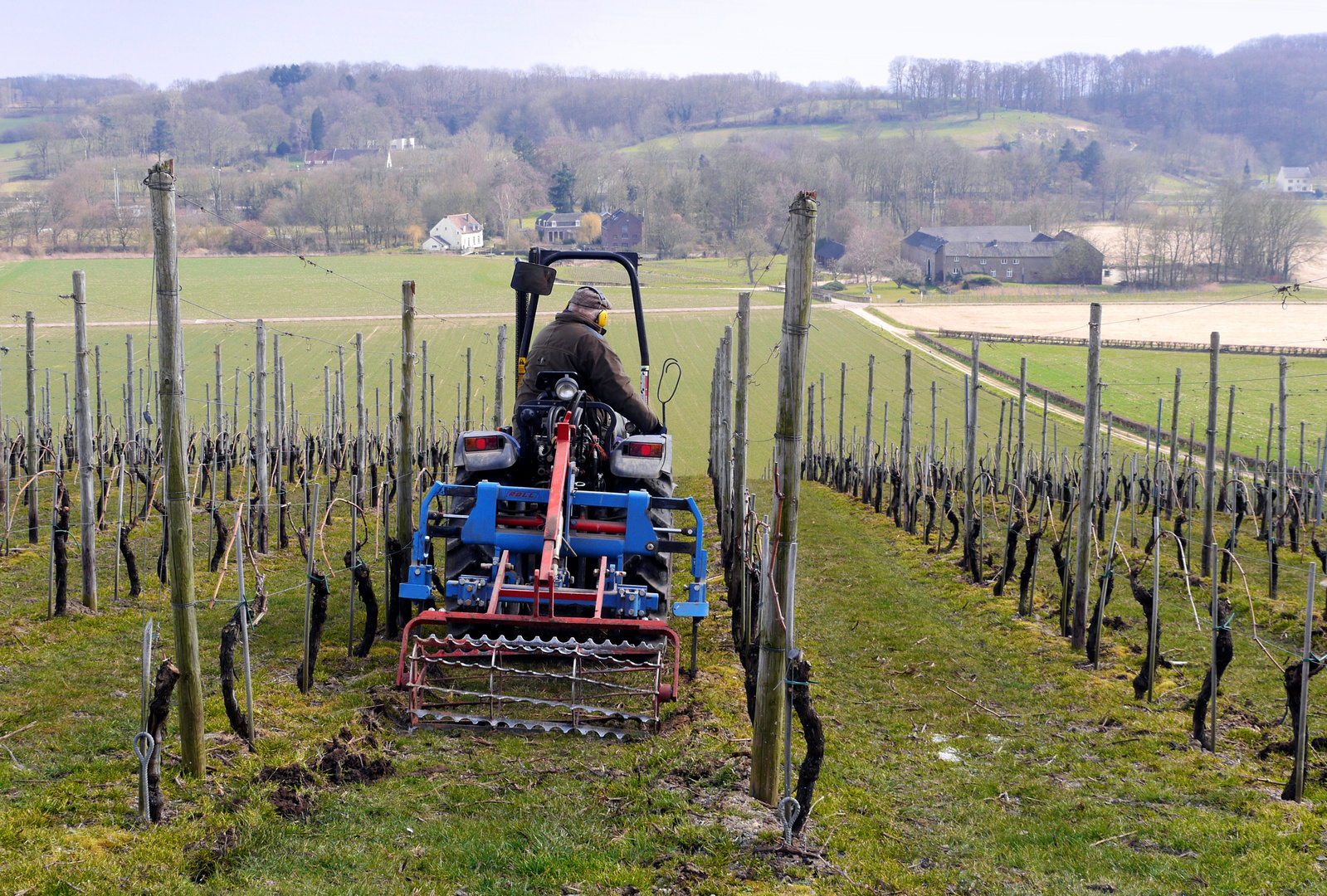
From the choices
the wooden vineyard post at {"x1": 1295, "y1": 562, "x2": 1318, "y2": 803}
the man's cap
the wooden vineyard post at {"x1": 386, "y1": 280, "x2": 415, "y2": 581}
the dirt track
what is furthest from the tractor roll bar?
the dirt track

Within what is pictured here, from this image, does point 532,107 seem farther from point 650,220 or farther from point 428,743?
point 428,743

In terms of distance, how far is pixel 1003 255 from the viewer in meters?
69.6

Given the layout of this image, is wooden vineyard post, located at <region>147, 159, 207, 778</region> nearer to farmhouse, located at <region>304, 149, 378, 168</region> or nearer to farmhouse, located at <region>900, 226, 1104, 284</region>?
farmhouse, located at <region>304, 149, 378, 168</region>

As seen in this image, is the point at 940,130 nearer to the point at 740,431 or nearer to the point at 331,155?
the point at 331,155

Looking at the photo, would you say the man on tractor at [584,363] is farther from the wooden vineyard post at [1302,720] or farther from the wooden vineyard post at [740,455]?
the wooden vineyard post at [1302,720]

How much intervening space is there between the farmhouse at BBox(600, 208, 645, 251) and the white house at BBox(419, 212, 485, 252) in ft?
27.3

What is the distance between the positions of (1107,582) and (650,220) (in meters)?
53.7

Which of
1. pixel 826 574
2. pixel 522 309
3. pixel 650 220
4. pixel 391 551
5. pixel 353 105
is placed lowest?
pixel 826 574

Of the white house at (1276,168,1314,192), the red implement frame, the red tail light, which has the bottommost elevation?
the red implement frame

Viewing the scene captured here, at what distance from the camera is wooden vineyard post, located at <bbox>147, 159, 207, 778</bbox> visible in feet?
14.4

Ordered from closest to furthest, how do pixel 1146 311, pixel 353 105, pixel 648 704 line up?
pixel 648 704, pixel 1146 311, pixel 353 105

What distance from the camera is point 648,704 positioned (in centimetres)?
605

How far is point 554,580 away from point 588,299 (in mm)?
2381

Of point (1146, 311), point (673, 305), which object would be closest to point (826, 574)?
point (673, 305)
